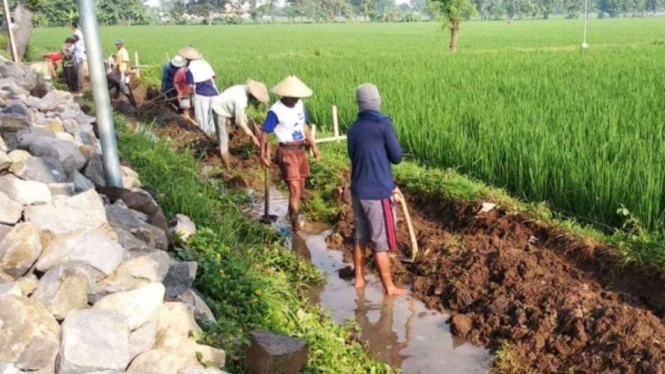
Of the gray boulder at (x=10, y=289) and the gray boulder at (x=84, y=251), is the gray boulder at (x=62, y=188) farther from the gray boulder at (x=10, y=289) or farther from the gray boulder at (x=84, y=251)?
the gray boulder at (x=10, y=289)

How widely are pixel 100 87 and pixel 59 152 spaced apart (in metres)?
0.80

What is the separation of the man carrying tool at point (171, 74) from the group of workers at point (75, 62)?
4.71m

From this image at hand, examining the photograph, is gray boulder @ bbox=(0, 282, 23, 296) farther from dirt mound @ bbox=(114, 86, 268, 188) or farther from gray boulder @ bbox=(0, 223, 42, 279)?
dirt mound @ bbox=(114, 86, 268, 188)

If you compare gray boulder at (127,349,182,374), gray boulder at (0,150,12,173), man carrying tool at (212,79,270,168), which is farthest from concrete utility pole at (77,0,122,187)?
man carrying tool at (212,79,270,168)

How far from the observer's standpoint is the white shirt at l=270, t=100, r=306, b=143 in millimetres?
5508

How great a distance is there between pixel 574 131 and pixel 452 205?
1.59m

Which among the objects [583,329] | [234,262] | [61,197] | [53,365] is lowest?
[583,329]

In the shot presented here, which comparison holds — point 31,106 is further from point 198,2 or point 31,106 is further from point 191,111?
point 198,2

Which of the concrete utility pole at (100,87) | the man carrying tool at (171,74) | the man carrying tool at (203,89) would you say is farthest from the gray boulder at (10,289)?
the man carrying tool at (171,74)

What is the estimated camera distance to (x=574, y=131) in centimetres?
623

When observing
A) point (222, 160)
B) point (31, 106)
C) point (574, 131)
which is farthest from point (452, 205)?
point (31, 106)

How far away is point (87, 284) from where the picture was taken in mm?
2768

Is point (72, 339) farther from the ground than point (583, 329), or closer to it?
farther from the ground

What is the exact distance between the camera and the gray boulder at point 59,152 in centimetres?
448
